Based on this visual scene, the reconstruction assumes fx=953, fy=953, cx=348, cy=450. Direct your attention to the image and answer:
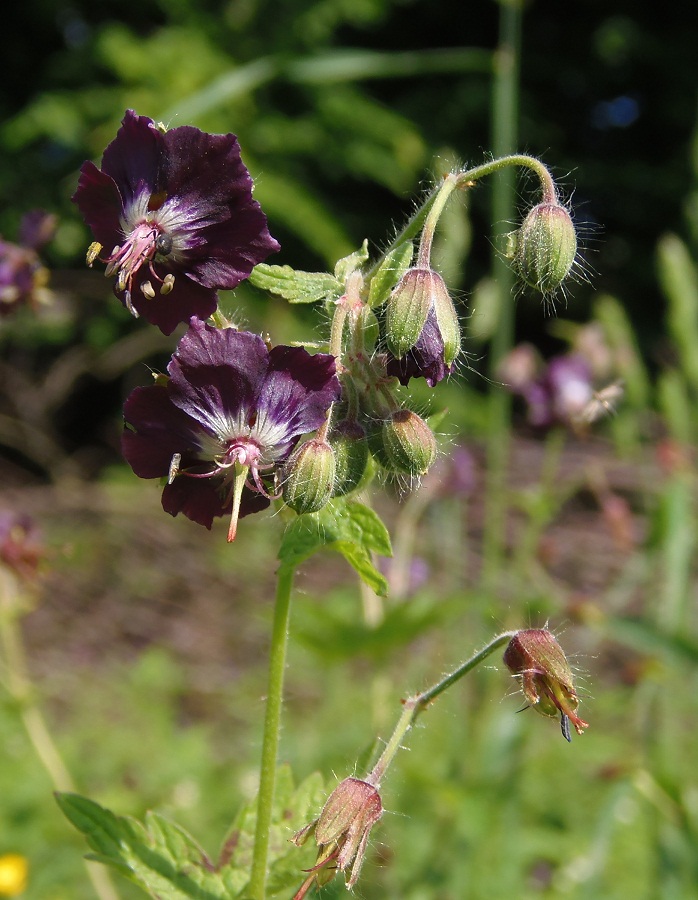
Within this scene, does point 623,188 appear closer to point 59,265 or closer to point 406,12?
point 406,12

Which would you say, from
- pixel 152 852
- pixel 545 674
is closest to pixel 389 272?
pixel 545 674

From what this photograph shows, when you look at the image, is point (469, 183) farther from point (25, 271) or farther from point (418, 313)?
point (25, 271)

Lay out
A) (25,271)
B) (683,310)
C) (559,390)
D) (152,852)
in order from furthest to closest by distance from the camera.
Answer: (683,310) < (559,390) < (25,271) < (152,852)

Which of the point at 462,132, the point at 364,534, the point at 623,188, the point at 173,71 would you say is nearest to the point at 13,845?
the point at 364,534

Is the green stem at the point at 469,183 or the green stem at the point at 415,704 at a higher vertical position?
the green stem at the point at 469,183

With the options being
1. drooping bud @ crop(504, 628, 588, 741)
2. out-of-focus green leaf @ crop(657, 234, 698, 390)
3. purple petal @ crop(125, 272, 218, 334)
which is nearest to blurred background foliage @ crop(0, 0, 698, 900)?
out-of-focus green leaf @ crop(657, 234, 698, 390)

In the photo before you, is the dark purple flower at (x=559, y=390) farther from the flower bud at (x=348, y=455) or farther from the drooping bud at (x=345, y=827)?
the drooping bud at (x=345, y=827)

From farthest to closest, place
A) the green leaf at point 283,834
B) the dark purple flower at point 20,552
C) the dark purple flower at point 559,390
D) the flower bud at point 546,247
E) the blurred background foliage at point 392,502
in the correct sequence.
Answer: the dark purple flower at point 559,390, the blurred background foliage at point 392,502, the dark purple flower at point 20,552, the green leaf at point 283,834, the flower bud at point 546,247

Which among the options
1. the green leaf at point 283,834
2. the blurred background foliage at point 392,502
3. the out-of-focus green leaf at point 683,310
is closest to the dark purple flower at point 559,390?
the blurred background foliage at point 392,502
